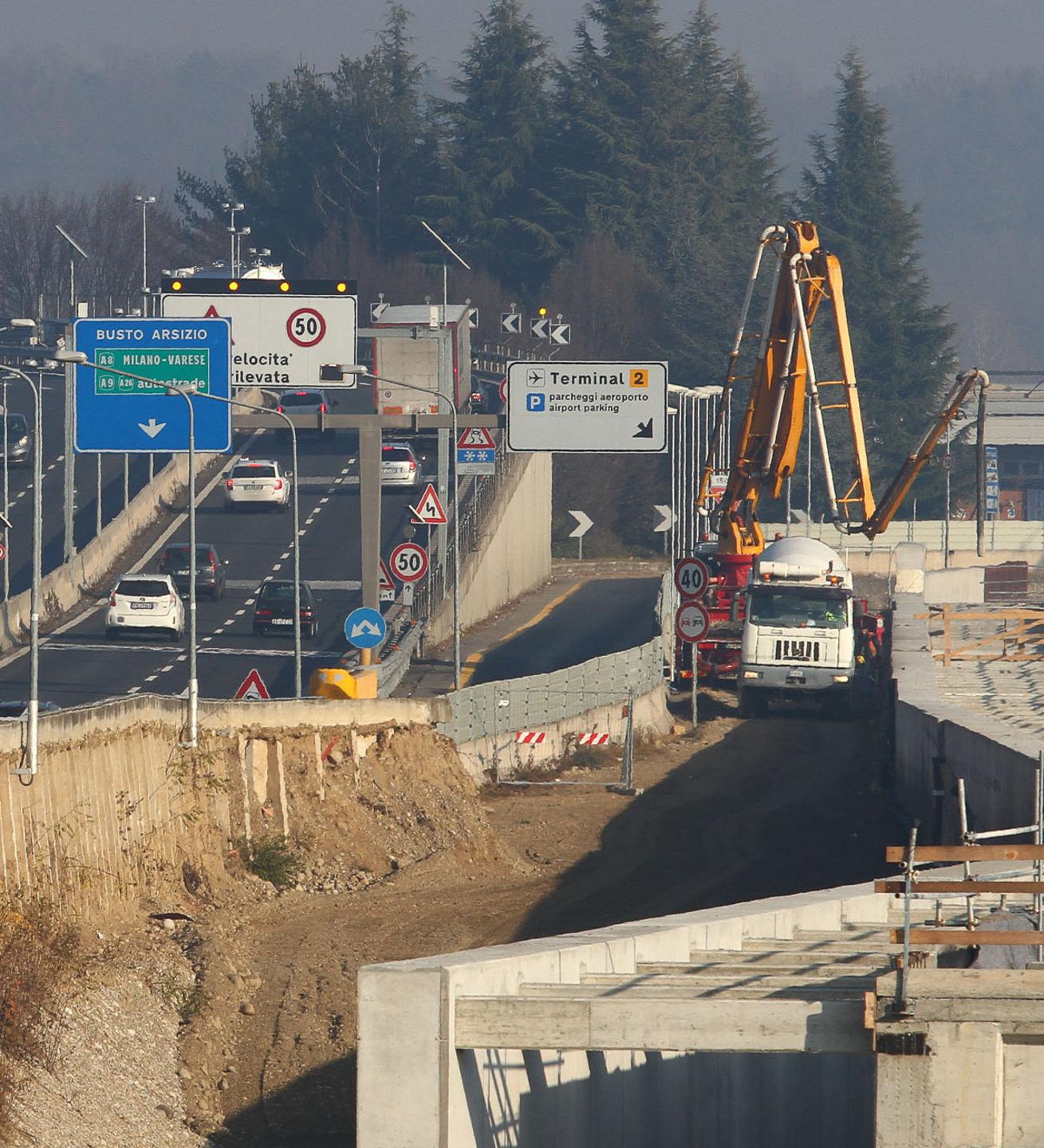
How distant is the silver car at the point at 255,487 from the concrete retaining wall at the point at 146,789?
38.2 metres

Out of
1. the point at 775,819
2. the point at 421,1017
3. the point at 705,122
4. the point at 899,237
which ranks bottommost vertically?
the point at 775,819

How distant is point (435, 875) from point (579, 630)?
30772 millimetres

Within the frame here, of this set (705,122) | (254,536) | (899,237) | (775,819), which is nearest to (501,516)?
(254,536)

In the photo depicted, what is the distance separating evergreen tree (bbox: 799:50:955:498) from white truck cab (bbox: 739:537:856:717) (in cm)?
6335

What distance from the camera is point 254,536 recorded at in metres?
66.1

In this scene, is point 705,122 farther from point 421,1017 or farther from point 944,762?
point 421,1017

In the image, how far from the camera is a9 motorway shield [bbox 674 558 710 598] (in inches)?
1567

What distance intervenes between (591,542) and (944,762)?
63.9 metres

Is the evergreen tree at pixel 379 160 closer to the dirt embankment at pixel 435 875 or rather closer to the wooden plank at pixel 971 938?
the dirt embankment at pixel 435 875

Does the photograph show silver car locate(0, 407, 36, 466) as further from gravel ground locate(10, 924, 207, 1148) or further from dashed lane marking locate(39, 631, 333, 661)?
gravel ground locate(10, 924, 207, 1148)

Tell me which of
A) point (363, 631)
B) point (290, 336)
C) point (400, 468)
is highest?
point (290, 336)

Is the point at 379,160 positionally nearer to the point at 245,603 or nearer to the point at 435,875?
the point at 245,603

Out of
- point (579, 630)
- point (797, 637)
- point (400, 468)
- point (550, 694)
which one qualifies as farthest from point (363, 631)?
point (400, 468)

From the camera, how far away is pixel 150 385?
35656 mm
